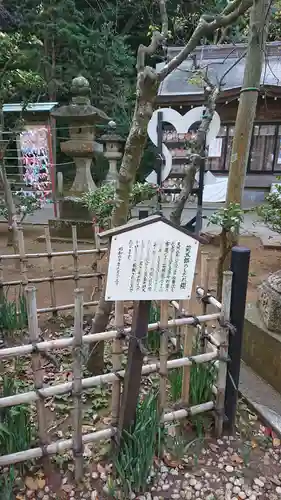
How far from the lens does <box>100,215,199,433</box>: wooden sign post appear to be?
1562mm

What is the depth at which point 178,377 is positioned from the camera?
2.19 metres

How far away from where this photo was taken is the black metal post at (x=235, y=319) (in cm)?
193

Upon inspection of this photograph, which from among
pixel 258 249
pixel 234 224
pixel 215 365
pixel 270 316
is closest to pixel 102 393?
pixel 215 365

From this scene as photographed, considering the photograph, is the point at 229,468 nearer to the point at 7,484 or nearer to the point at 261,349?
the point at 261,349

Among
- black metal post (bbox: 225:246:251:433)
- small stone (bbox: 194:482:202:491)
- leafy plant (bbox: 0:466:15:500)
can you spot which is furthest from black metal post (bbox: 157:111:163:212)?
leafy plant (bbox: 0:466:15:500)

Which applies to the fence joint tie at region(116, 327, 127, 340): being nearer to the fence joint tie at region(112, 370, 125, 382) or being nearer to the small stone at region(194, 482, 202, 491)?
the fence joint tie at region(112, 370, 125, 382)

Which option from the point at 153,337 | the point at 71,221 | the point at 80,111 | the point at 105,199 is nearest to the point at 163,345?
the point at 153,337

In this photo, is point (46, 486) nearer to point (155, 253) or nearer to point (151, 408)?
point (151, 408)

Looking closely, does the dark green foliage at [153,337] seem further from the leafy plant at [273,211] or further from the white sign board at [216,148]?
the white sign board at [216,148]

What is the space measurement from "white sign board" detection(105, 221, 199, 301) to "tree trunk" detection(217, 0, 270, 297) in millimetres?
1669

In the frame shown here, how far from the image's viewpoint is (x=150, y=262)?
63.9 inches

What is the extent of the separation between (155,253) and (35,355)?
2.43 ft

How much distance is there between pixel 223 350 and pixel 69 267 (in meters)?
3.48

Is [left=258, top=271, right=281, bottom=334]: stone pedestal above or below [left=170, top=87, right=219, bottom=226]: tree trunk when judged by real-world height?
below
